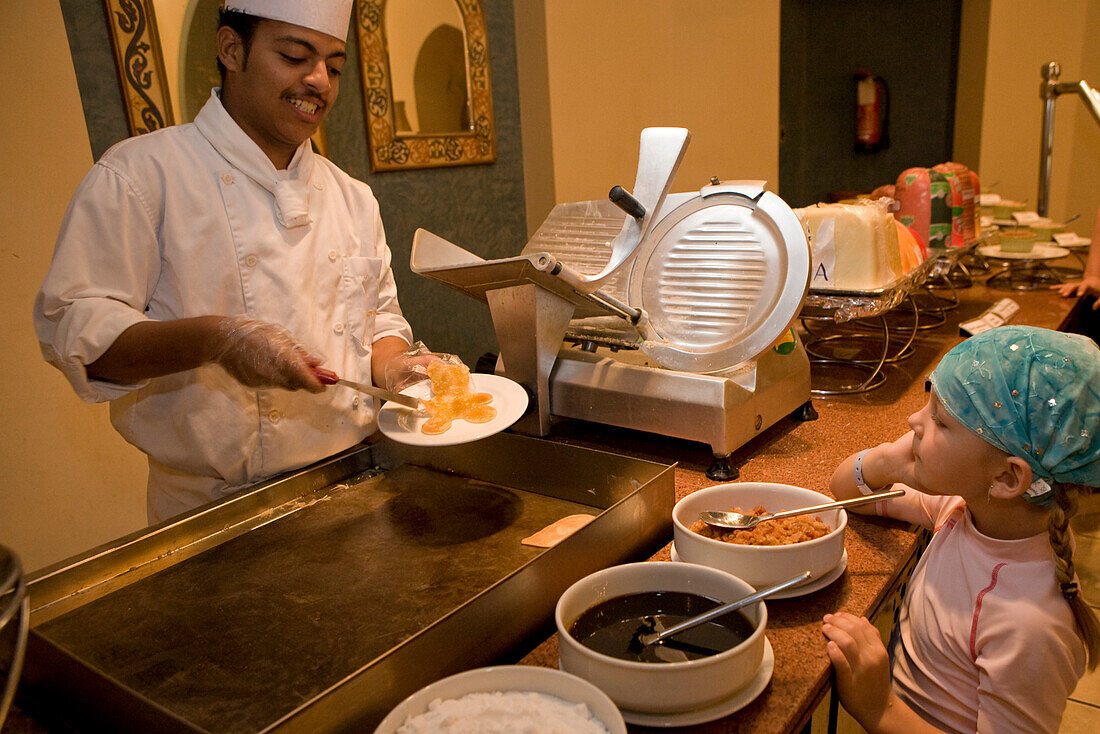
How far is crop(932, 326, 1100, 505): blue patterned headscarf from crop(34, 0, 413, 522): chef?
0.83 m

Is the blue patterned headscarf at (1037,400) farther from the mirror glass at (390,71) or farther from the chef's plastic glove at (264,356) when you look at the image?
the mirror glass at (390,71)

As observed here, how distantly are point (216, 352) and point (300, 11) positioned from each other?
58cm

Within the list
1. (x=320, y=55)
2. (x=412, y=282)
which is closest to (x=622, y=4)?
(x=412, y=282)

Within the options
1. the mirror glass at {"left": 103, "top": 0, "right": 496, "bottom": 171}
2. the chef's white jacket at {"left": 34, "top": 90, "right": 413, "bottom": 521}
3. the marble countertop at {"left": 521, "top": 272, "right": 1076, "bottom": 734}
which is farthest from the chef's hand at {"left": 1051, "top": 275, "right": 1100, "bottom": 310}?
the chef's white jacket at {"left": 34, "top": 90, "right": 413, "bottom": 521}

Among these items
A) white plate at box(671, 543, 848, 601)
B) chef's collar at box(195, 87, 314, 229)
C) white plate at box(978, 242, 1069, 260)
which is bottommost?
white plate at box(671, 543, 848, 601)

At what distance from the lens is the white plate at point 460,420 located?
Result: 3.82 ft

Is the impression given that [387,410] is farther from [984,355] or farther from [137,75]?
[137,75]

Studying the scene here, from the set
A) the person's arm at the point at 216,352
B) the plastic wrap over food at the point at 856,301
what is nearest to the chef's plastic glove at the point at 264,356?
the person's arm at the point at 216,352

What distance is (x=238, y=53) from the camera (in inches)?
51.2

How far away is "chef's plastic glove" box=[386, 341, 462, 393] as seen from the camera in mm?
1367

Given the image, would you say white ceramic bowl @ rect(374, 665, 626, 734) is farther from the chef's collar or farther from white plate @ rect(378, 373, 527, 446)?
the chef's collar

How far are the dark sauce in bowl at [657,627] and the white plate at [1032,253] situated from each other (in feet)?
8.54

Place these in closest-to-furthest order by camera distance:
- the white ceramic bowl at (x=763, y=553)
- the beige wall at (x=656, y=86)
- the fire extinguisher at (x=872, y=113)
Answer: the white ceramic bowl at (x=763, y=553) → the beige wall at (x=656, y=86) → the fire extinguisher at (x=872, y=113)

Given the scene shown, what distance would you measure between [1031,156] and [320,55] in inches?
194
